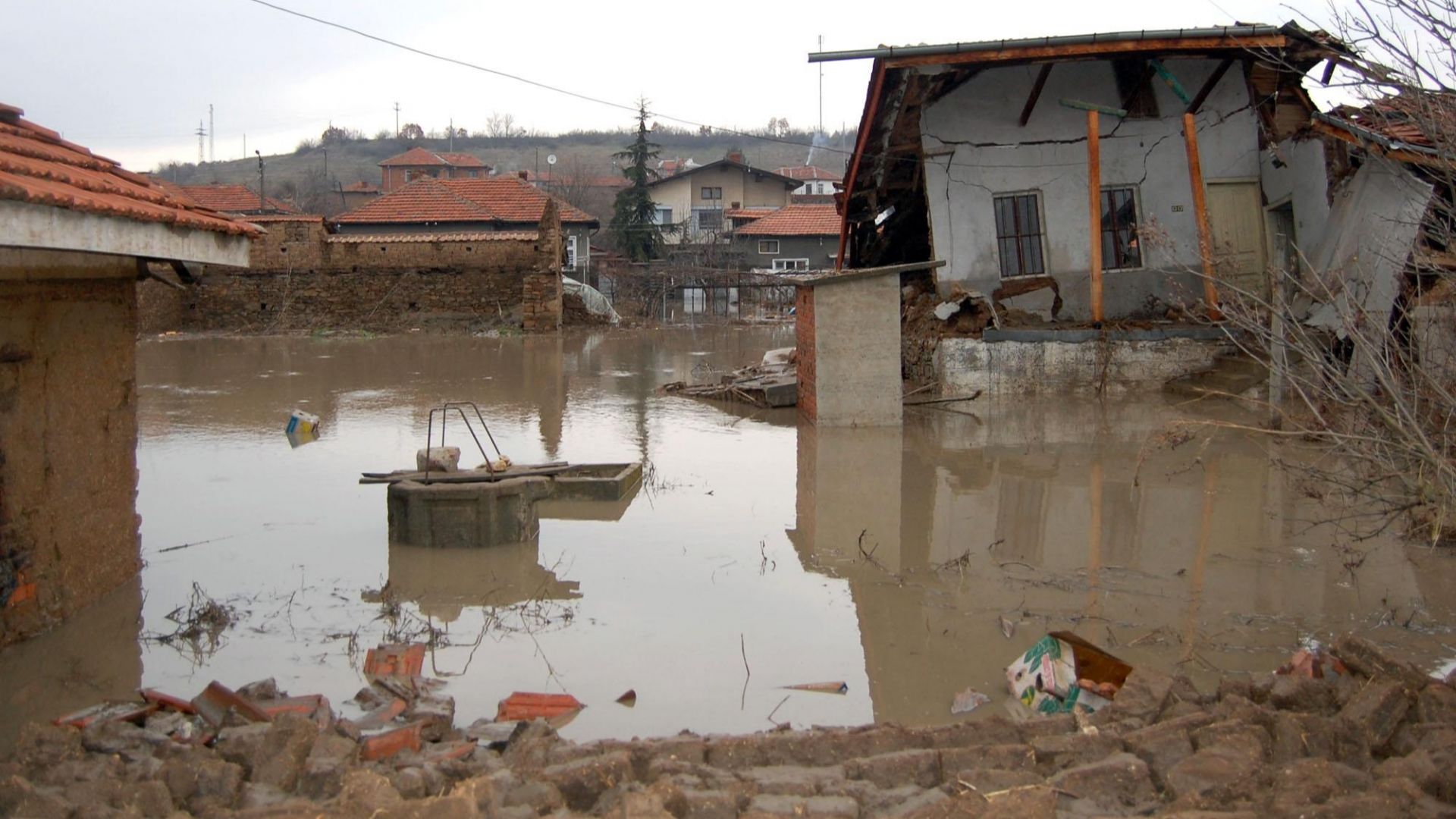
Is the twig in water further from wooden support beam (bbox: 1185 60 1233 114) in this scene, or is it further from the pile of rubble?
wooden support beam (bbox: 1185 60 1233 114)

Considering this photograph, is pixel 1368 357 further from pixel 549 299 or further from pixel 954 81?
pixel 549 299

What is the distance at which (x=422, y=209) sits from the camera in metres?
41.1

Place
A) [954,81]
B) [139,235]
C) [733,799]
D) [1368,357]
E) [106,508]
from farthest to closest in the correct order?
[954,81], [106,508], [139,235], [1368,357], [733,799]

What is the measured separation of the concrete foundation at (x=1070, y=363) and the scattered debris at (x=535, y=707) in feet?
39.7

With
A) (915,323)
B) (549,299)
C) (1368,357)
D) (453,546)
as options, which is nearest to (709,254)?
(549,299)

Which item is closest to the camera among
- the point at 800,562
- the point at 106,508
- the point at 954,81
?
the point at 106,508

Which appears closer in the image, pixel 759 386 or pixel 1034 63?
pixel 1034 63

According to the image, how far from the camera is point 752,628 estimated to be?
7230mm

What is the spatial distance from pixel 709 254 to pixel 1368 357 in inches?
1591

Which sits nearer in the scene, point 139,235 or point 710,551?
point 139,235

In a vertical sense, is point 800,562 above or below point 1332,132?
below

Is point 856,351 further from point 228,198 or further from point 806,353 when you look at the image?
point 228,198

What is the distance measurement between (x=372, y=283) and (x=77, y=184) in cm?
2680

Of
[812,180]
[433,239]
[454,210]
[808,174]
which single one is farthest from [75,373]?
[808,174]
